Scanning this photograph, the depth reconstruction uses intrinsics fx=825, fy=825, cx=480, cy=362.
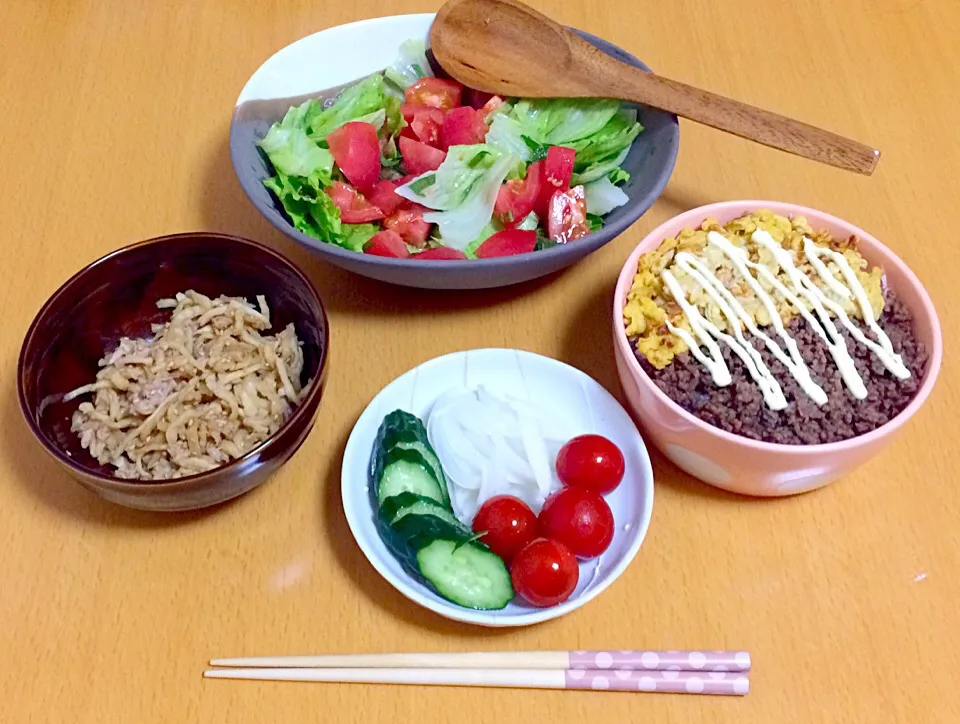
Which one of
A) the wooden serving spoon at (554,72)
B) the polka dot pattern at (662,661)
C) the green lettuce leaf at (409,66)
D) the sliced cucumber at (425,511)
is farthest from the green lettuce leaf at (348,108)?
the polka dot pattern at (662,661)

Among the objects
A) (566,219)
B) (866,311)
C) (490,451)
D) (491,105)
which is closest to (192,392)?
(490,451)

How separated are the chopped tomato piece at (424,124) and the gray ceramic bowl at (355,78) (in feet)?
0.55

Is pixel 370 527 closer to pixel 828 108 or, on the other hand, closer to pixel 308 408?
pixel 308 408

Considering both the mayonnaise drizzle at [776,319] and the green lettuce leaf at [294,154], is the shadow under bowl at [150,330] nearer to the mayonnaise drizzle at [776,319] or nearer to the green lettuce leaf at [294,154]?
the green lettuce leaf at [294,154]

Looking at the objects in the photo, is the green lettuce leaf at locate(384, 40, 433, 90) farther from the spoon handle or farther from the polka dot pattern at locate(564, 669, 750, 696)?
the polka dot pattern at locate(564, 669, 750, 696)

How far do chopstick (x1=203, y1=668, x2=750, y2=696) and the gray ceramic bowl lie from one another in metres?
0.55

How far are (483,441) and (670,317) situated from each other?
32 cm

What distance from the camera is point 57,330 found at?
3.72 ft

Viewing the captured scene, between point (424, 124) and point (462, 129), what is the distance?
75 millimetres

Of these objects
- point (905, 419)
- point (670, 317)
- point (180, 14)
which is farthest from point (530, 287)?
point (180, 14)

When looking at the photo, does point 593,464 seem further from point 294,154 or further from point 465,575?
point 294,154

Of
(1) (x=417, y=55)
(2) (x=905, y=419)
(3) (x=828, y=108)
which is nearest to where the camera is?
(2) (x=905, y=419)

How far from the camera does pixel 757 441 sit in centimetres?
104

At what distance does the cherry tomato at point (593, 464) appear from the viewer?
3.64ft
